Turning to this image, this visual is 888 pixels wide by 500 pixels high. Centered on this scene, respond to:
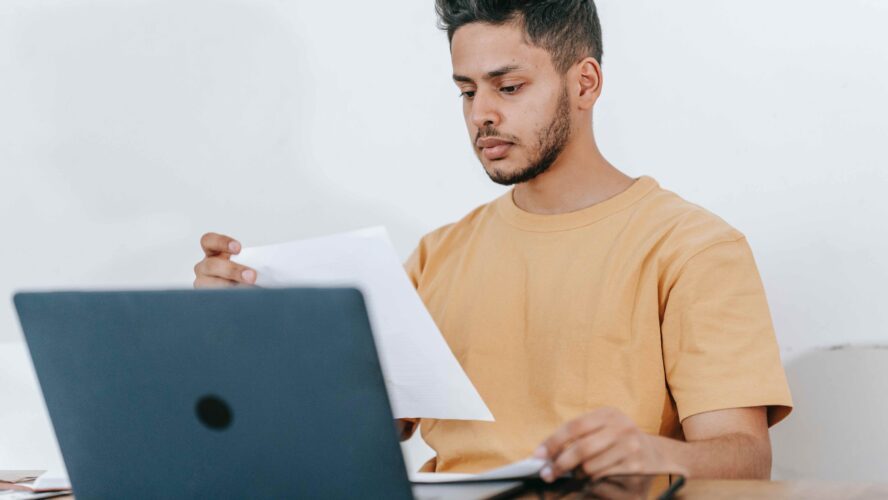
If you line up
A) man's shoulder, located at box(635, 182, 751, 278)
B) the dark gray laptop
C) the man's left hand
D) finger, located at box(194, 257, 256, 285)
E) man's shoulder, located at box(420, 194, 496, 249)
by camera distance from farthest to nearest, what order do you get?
man's shoulder, located at box(420, 194, 496, 249), man's shoulder, located at box(635, 182, 751, 278), finger, located at box(194, 257, 256, 285), the man's left hand, the dark gray laptop

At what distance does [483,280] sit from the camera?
4.86 ft

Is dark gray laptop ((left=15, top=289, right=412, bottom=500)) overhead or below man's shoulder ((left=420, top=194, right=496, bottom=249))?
below

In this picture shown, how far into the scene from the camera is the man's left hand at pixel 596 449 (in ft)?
2.78

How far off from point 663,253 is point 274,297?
0.68m

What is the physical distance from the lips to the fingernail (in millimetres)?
661

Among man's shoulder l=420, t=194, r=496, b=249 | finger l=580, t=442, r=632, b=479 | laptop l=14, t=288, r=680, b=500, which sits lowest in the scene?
finger l=580, t=442, r=632, b=479

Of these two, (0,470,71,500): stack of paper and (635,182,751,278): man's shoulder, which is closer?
(0,470,71,500): stack of paper

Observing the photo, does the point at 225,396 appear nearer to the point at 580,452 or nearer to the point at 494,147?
the point at 580,452

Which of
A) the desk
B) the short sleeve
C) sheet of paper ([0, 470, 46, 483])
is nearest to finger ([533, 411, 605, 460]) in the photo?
the desk

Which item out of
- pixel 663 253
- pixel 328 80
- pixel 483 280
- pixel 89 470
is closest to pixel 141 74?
pixel 328 80

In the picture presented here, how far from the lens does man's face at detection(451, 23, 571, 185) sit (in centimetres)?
144

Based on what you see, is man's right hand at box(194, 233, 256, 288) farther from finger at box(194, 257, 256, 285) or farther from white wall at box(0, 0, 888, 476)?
white wall at box(0, 0, 888, 476)

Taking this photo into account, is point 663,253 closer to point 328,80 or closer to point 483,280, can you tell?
point 483,280

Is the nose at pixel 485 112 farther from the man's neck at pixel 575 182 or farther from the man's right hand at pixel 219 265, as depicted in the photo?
the man's right hand at pixel 219 265
